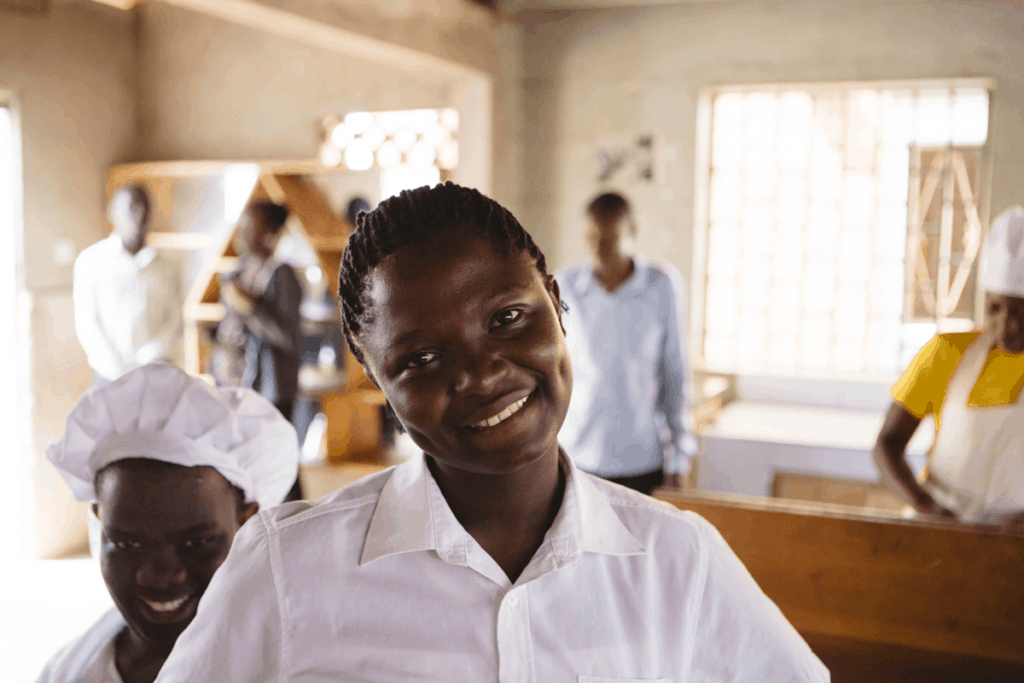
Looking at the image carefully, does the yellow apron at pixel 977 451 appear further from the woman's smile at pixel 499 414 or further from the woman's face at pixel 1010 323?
the woman's smile at pixel 499 414

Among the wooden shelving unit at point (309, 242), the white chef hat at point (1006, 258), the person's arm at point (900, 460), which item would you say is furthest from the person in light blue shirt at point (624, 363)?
the wooden shelving unit at point (309, 242)

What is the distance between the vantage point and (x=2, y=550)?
4.39 m

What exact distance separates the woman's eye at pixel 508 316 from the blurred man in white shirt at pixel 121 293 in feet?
11.9

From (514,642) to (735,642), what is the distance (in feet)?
0.79

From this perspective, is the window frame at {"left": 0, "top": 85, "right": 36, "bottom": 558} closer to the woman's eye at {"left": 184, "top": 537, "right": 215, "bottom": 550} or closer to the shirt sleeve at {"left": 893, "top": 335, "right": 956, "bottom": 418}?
the woman's eye at {"left": 184, "top": 537, "right": 215, "bottom": 550}

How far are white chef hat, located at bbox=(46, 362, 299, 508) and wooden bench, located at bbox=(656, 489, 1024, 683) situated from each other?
1183mm

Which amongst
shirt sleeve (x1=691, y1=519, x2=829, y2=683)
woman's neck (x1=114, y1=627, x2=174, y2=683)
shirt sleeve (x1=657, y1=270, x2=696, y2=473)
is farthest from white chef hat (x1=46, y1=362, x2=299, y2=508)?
shirt sleeve (x1=657, y1=270, x2=696, y2=473)

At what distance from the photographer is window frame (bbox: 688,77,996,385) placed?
3.91 metres

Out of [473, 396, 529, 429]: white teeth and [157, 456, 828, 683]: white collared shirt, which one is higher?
[473, 396, 529, 429]: white teeth

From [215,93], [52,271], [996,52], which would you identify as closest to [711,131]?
[996,52]

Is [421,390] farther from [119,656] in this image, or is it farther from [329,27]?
[329,27]

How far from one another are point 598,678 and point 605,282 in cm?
200

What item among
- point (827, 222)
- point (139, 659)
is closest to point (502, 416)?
point (139, 659)

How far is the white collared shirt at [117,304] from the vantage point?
13.2ft
